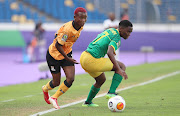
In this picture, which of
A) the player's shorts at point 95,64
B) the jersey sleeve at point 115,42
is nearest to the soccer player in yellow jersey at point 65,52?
the player's shorts at point 95,64

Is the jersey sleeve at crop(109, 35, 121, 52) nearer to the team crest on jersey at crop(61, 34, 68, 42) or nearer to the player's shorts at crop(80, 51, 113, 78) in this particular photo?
the player's shorts at crop(80, 51, 113, 78)

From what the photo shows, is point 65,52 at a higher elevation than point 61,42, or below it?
below

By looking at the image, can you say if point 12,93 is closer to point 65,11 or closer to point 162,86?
point 162,86

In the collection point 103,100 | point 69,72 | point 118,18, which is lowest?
point 118,18

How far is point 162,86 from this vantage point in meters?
13.8

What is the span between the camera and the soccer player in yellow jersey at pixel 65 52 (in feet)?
29.1

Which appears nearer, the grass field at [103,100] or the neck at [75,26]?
the grass field at [103,100]

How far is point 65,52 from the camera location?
9.24m

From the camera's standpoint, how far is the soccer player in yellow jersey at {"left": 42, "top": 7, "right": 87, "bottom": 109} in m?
8.86

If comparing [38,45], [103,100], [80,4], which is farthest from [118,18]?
[103,100]

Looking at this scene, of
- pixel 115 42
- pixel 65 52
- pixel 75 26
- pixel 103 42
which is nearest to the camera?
pixel 115 42

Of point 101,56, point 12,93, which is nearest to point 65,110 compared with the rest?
point 101,56

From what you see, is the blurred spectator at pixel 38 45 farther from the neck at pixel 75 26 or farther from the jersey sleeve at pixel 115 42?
the jersey sleeve at pixel 115 42

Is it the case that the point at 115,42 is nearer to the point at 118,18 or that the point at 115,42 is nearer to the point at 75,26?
the point at 75,26
